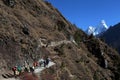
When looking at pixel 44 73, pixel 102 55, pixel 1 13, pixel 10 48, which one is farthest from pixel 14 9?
pixel 102 55

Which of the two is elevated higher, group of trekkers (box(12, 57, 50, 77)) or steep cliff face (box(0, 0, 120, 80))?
steep cliff face (box(0, 0, 120, 80))

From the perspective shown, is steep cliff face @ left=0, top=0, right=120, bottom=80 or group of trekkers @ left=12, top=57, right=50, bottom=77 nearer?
group of trekkers @ left=12, top=57, right=50, bottom=77

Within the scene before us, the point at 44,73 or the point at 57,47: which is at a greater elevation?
the point at 57,47

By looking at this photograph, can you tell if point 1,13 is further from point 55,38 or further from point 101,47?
point 101,47

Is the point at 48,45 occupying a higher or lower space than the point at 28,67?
higher

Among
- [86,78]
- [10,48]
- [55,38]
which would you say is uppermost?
[55,38]

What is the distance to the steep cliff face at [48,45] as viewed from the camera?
55.0 m

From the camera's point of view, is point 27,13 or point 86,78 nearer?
point 86,78

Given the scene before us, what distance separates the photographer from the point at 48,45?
68.9 metres

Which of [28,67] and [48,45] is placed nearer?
[28,67]

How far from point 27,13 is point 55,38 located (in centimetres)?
887

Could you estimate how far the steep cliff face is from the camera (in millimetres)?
55031

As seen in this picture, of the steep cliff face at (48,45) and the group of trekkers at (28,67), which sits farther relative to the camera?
the steep cliff face at (48,45)

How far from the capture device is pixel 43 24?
79.0m
